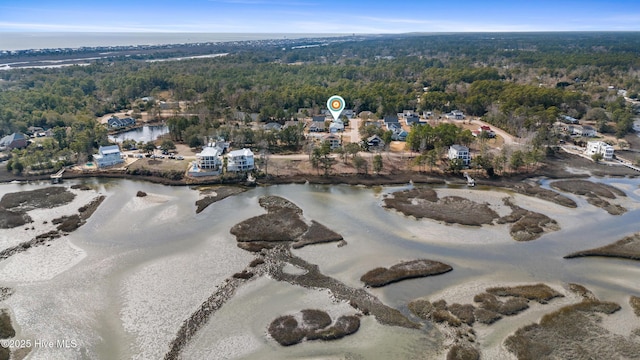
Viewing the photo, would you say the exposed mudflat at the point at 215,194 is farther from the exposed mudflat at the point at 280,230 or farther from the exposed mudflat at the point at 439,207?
the exposed mudflat at the point at 439,207

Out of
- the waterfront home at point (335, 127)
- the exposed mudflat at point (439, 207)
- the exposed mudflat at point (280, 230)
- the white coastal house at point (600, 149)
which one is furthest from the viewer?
the waterfront home at point (335, 127)

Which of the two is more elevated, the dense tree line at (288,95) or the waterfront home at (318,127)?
the dense tree line at (288,95)

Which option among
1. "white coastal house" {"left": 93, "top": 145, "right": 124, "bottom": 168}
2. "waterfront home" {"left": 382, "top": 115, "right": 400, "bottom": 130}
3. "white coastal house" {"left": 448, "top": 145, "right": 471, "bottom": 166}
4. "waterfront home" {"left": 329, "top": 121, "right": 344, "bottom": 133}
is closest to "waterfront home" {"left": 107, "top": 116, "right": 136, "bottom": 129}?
"white coastal house" {"left": 93, "top": 145, "right": 124, "bottom": 168}

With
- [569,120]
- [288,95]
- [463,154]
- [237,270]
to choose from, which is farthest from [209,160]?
[569,120]

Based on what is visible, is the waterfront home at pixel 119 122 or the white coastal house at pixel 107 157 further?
the waterfront home at pixel 119 122

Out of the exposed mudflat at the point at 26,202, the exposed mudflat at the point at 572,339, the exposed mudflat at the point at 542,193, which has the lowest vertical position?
the exposed mudflat at the point at 572,339

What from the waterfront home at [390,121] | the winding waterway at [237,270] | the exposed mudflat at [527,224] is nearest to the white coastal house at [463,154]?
the winding waterway at [237,270]
